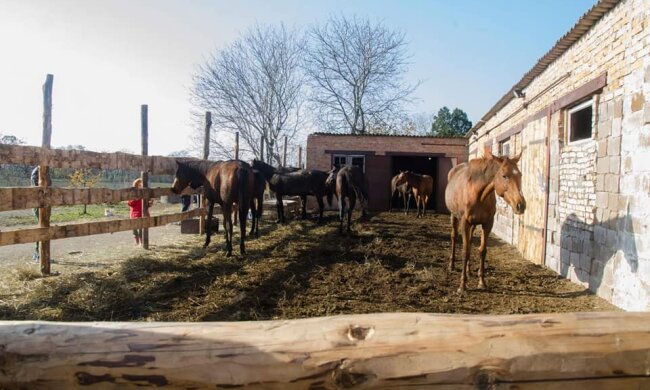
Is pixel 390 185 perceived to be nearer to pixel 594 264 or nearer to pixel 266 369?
pixel 594 264

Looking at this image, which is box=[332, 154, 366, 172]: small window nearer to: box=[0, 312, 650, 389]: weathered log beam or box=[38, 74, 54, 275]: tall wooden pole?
box=[38, 74, 54, 275]: tall wooden pole

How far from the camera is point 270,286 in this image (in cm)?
532

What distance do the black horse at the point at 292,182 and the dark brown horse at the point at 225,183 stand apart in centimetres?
432

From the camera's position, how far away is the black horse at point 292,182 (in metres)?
13.2

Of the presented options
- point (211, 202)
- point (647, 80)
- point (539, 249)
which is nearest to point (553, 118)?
point (539, 249)

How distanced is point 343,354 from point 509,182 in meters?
4.30

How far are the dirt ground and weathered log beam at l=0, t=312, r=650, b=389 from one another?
254 centimetres

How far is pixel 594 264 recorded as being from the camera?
5.46 metres

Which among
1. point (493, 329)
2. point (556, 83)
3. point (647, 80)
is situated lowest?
point (493, 329)

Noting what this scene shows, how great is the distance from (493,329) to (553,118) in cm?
687

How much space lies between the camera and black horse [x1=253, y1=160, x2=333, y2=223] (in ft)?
43.3

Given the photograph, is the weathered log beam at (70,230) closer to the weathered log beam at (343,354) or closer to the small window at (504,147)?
the weathered log beam at (343,354)

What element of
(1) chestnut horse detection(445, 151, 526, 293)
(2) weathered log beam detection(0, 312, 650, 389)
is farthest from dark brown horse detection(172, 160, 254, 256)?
(2) weathered log beam detection(0, 312, 650, 389)

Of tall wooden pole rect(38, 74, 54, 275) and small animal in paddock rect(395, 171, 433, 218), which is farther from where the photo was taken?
small animal in paddock rect(395, 171, 433, 218)
